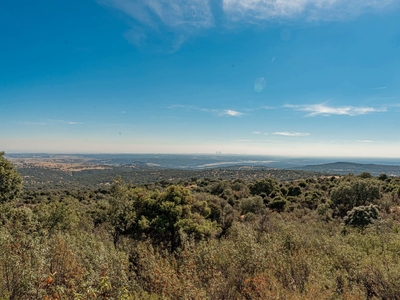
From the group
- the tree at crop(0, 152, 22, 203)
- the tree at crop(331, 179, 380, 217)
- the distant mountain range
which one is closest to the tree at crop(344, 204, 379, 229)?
the tree at crop(331, 179, 380, 217)

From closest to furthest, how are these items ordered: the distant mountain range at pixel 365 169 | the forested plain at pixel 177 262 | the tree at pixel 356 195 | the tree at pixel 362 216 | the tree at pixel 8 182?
the forested plain at pixel 177 262
the tree at pixel 8 182
the tree at pixel 362 216
the tree at pixel 356 195
the distant mountain range at pixel 365 169

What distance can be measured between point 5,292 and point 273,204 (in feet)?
106

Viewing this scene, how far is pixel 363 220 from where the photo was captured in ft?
71.9

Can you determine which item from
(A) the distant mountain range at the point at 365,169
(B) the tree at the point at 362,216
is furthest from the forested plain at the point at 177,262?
(A) the distant mountain range at the point at 365,169

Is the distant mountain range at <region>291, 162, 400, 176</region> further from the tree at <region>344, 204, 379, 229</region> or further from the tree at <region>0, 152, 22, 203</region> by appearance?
the tree at <region>0, 152, 22, 203</region>

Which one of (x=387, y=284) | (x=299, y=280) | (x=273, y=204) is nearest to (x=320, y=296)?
(x=299, y=280)

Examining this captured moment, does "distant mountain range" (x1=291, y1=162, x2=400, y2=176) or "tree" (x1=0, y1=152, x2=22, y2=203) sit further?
"distant mountain range" (x1=291, y1=162, x2=400, y2=176)

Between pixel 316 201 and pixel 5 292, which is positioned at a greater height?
pixel 5 292

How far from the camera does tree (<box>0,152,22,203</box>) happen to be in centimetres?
2044

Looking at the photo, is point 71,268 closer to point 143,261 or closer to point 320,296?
point 143,261

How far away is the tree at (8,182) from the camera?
67.1 ft

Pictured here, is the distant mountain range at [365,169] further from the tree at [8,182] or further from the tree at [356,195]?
the tree at [8,182]

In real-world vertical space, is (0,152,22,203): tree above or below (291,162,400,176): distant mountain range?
above

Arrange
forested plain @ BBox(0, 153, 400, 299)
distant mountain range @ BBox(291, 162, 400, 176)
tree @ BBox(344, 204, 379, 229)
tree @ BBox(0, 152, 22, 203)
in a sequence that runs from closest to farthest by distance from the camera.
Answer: forested plain @ BBox(0, 153, 400, 299) < tree @ BBox(0, 152, 22, 203) < tree @ BBox(344, 204, 379, 229) < distant mountain range @ BBox(291, 162, 400, 176)
